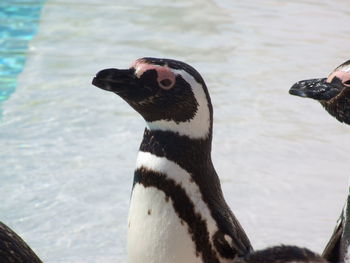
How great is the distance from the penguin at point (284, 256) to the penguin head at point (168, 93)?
1449mm

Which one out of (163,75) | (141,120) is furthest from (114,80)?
(141,120)

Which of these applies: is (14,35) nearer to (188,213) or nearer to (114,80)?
(114,80)

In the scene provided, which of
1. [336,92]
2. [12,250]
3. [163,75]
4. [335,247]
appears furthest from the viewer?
[163,75]

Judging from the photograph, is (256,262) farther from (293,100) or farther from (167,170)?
(293,100)

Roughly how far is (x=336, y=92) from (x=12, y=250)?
42.7 inches

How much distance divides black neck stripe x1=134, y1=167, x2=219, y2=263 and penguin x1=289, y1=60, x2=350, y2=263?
36 centimetres

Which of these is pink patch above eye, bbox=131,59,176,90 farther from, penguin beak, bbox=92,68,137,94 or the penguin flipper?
the penguin flipper

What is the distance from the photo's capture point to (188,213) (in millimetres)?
2818

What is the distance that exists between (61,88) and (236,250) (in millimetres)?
3778

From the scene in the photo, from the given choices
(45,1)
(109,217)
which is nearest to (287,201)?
(109,217)

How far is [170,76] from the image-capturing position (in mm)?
2902

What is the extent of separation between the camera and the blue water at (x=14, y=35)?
6.92 meters

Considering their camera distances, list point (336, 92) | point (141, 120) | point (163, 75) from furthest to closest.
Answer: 1. point (141, 120)
2. point (163, 75)
3. point (336, 92)

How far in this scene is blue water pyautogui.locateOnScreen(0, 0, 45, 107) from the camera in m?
6.92
